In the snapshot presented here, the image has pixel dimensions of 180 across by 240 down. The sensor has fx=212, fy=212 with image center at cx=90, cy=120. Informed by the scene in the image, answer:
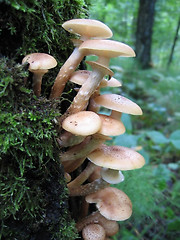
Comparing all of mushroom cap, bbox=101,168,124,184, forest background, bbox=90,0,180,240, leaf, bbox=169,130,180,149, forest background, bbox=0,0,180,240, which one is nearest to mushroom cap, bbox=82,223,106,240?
forest background, bbox=0,0,180,240

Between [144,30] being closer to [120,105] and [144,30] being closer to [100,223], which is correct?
[120,105]

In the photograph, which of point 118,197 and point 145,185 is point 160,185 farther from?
point 118,197

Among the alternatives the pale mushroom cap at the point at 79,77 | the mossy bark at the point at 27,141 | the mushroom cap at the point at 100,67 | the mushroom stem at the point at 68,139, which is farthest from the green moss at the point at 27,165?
the mushroom cap at the point at 100,67

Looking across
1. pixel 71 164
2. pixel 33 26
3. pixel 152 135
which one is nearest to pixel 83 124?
pixel 71 164

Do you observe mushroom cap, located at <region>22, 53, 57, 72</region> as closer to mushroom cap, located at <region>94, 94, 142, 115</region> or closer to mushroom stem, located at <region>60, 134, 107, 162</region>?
mushroom cap, located at <region>94, 94, 142, 115</region>

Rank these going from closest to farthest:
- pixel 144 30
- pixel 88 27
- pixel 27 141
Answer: pixel 27 141 < pixel 88 27 < pixel 144 30

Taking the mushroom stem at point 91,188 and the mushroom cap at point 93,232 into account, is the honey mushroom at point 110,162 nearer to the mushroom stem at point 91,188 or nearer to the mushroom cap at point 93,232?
the mushroom stem at point 91,188
